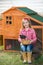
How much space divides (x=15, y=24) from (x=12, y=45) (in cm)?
15

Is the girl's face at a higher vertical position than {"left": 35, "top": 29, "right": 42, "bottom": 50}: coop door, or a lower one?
higher

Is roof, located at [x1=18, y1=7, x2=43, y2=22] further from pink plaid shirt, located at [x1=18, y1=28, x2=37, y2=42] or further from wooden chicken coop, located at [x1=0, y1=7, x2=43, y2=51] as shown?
pink plaid shirt, located at [x1=18, y1=28, x2=37, y2=42]

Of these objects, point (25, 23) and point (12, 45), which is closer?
point (25, 23)

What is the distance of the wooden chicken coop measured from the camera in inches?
78.8

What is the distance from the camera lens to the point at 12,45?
2066 mm

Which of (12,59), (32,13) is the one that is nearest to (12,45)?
(12,59)

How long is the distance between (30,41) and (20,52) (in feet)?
0.45

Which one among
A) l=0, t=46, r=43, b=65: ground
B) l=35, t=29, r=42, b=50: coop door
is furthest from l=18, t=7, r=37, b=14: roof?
l=0, t=46, r=43, b=65: ground

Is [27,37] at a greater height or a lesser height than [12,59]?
greater

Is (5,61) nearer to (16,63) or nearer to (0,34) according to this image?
(16,63)

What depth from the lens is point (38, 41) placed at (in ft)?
6.56

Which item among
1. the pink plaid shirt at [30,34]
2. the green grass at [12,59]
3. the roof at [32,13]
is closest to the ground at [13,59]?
the green grass at [12,59]

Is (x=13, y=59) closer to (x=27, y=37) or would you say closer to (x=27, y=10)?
(x=27, y=37)

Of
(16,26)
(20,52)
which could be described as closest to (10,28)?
(16,26)
